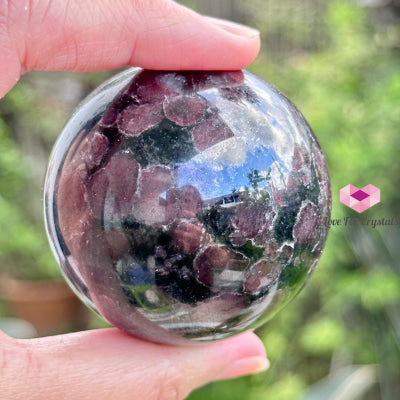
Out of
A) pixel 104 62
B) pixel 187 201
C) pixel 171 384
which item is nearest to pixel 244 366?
pixel 171 384

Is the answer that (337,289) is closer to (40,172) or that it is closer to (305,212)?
(305,212)

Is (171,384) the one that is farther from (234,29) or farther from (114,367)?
(234,29)

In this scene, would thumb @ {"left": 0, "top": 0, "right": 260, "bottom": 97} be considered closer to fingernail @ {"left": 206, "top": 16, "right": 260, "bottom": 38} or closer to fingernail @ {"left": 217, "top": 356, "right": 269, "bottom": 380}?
fingernail @ {"left": 206, "top": 16, "right": 260, "bottom": 38}

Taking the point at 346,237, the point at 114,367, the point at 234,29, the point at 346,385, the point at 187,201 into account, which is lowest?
the point at 346,385

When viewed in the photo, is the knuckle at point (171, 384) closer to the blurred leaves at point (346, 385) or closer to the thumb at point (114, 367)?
the thumb at point (114, 367)

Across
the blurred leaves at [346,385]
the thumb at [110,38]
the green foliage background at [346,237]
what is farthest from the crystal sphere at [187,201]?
the blurred leaves at [346,385]

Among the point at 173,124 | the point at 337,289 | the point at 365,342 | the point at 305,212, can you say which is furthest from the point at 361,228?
the point at 173,124
